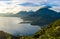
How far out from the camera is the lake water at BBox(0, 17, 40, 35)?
2525 mm

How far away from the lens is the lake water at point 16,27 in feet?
8.29

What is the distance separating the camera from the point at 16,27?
2539 millimetres

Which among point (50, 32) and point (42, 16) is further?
point (42, 16)

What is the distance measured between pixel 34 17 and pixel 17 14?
0.90 ft

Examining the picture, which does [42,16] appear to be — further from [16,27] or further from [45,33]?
[16,27]

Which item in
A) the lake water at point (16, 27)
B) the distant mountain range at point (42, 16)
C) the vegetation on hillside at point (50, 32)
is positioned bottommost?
the vegetation on hillside at point (50, 32)

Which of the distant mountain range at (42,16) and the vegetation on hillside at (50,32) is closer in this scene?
the vegetation on hillside at (50,32)

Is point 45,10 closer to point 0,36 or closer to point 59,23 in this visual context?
point 59,23

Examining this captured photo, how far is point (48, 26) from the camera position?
8.32ft

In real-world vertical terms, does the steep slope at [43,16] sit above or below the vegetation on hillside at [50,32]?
above

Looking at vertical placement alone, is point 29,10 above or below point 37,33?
above

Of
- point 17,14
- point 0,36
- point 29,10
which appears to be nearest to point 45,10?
point 29,10

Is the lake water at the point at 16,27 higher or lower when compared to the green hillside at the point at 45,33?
higher

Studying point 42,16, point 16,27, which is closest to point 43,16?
point 42,16
